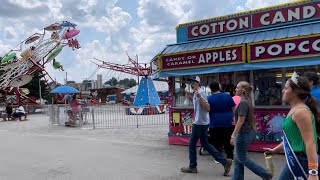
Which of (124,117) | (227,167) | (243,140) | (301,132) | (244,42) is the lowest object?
(227,167)

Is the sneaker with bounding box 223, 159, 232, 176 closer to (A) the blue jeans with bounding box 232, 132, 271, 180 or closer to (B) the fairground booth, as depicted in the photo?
(A) the blue jeans with bounding box 232, 132, 271, 180

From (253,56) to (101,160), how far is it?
15.0 feet

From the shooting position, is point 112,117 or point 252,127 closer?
point 252,127

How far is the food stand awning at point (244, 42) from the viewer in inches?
332

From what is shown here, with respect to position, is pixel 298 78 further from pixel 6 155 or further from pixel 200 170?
pixel 6 155

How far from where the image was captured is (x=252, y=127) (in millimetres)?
5578


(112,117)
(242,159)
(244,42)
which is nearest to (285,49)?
(244,42)

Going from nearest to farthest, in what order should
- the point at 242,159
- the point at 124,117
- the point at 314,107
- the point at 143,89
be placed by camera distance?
the point at 314,107 → the point at 242,159 → the point at 124,117 → the point at 143,89

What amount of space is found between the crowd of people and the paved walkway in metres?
0.66

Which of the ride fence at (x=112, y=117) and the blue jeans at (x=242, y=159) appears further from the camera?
the ride fence at (x=112, y=117)

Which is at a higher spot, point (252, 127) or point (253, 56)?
point (253, 56)

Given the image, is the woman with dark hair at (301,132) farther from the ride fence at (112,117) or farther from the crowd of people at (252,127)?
the ride fence at (112,117)

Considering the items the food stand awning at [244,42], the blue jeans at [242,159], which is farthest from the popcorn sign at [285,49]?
the blue jeans at [242,159]

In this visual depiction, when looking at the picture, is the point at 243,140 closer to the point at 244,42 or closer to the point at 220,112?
the point at 220,112
